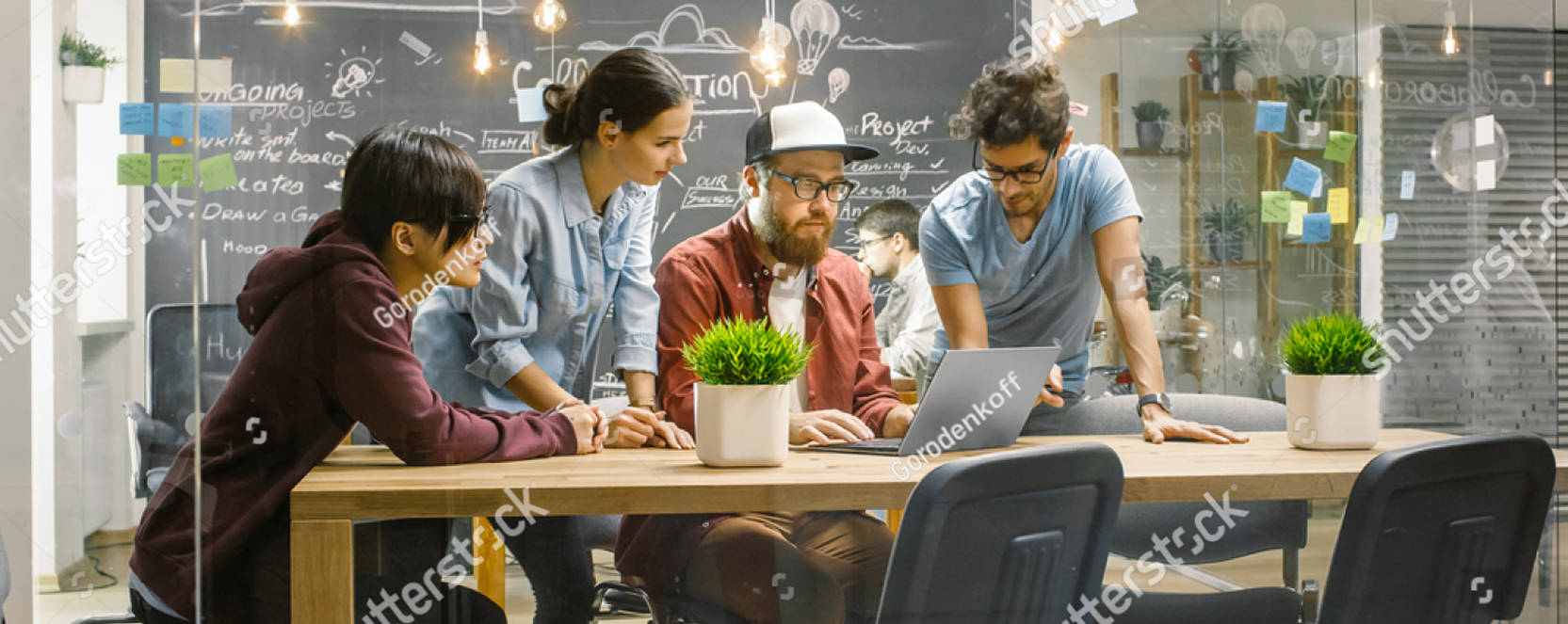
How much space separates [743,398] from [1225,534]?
0.81 meters

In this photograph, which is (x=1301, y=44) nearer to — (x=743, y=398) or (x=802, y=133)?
(x=802, y=133)

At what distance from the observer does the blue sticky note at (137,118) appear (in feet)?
6.68

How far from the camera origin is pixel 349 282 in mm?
1594

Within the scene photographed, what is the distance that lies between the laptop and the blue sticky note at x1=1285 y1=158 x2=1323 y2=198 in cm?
88

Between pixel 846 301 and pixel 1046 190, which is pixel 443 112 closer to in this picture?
pixel 846 301

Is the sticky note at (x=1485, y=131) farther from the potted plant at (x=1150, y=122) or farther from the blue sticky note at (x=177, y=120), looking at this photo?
the blue sticky note at (x=177, y=120)

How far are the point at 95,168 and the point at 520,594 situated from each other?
4.12 feet

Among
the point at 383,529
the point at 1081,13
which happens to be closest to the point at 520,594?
the point at 383,529

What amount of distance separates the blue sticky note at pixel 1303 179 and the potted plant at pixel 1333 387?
1.48ft

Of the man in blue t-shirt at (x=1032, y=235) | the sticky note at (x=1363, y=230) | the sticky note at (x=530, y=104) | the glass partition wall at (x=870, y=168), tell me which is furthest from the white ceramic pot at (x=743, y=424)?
the sticky note at (x=1363, y=230)

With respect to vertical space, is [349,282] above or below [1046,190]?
below

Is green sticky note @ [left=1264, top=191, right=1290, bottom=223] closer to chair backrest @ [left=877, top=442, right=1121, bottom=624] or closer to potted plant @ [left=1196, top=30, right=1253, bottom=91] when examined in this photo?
potted plant @ [left=1196, top=30, right=1253, bottom=91]

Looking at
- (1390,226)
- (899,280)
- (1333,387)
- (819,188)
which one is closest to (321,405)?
(819,188)

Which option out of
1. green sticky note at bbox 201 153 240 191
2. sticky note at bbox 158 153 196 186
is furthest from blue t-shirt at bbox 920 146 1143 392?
sticky note at bbox 158 153 196 186
